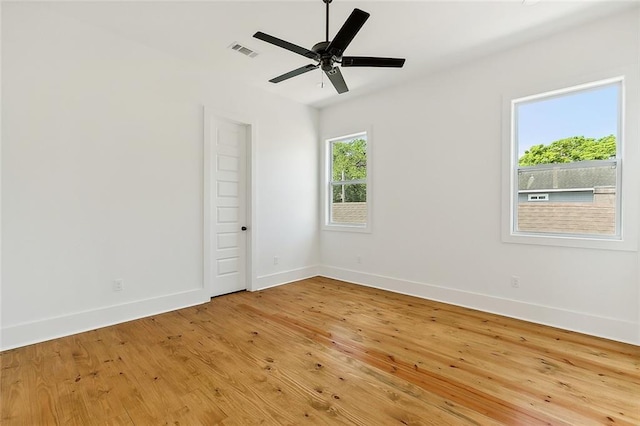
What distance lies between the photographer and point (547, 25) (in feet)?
9.86

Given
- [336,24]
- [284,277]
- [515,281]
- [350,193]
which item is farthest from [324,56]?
[284,277]

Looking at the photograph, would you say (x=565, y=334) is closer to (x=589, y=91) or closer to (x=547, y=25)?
(x=589, y=91)

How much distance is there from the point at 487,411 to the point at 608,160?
9.07 ft

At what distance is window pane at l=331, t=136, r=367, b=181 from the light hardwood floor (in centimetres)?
260

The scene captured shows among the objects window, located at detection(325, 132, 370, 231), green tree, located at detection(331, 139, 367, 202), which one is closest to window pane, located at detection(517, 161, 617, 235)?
window, located at detection(325, 132, 370, 231)

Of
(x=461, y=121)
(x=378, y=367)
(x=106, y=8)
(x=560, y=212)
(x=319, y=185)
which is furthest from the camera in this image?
(x=319, y=185)

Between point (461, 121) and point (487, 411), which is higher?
point (461, 121)

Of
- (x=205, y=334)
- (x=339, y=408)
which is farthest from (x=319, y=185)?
(x=339, y=408)

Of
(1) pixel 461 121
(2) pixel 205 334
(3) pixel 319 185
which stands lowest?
(2) pixel 205 334

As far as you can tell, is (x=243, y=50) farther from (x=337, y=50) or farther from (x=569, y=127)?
(x=569, y=127)

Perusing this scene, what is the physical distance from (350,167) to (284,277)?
2227mm

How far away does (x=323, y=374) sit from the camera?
89.4 inches

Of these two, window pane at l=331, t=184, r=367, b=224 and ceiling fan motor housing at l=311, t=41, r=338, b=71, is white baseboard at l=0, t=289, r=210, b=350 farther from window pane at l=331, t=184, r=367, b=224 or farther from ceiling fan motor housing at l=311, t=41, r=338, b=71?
ceiling fan motor housing at l=311, t=41, r=338, b=71

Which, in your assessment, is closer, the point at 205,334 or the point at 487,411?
the point at 487,411
